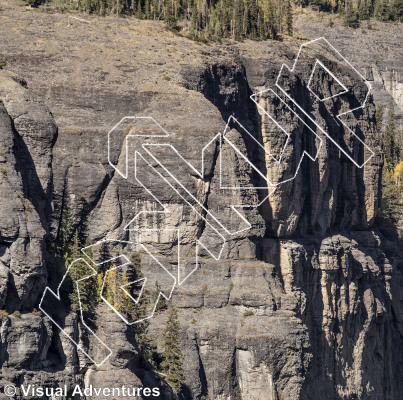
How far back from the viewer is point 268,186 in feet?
470

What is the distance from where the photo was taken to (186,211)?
12875cm

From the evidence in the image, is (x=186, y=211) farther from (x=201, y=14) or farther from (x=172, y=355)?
(x=201, y=14)

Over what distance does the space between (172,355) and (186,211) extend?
1249cm

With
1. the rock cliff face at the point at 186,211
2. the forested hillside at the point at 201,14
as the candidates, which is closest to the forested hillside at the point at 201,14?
the forested hillside at the point at 201,14

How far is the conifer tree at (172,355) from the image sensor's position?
401 ft

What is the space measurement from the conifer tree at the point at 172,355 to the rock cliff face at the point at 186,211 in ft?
4.29

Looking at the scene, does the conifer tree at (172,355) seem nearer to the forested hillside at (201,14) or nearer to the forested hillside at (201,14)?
the forested hillside at (201,14)

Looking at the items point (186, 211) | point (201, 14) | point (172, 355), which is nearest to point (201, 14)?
point (201, 14)

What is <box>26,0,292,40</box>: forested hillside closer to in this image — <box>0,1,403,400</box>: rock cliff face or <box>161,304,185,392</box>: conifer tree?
<box>0,1,403,400</box>: rock cliff face

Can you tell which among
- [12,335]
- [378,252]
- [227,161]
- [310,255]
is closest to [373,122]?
[378,252]

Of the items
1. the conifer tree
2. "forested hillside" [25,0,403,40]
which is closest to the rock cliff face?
the conifer tree

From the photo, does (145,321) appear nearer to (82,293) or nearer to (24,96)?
(82,293)

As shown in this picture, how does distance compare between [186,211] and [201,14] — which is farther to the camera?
[201,14]

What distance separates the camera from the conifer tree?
12238 cm
